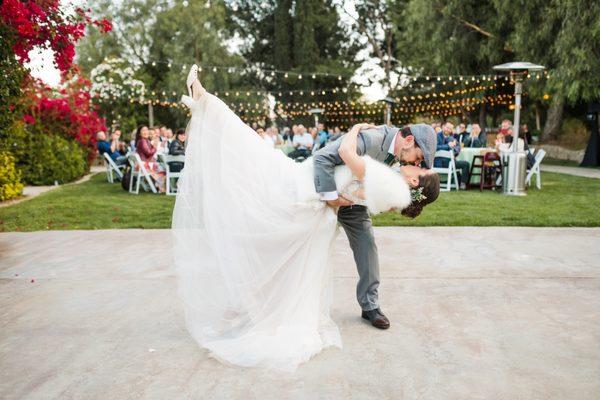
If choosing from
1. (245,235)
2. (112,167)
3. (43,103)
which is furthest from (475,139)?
(43,103)

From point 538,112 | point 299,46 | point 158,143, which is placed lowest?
point 158,143

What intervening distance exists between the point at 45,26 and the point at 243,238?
4.80 m

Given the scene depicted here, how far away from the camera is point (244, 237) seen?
3338 millimetres

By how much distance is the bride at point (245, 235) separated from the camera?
10.9ft

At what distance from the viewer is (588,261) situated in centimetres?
542

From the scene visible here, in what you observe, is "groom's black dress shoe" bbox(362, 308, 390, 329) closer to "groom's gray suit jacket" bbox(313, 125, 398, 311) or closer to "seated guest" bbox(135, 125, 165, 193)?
"groom's gray suit jacket" bbox(313, 125, 398, 311)

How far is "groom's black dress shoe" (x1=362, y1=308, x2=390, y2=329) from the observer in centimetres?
367

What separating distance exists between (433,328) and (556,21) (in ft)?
61.4

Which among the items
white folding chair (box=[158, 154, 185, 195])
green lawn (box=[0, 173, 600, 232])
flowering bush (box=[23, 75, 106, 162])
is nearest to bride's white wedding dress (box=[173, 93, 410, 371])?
green lawn (box=[0, 173, 600, 232])

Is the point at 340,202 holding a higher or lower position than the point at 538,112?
lower

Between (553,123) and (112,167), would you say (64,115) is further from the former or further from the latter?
(553,123)

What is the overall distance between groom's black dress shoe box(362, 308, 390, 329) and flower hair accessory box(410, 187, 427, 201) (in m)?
0.98

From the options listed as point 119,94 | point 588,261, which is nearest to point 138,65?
point 119,94

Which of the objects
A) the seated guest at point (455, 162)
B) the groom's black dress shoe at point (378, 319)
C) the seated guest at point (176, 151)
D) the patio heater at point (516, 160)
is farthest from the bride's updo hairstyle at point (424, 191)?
the seated guest at point (455, 162)
